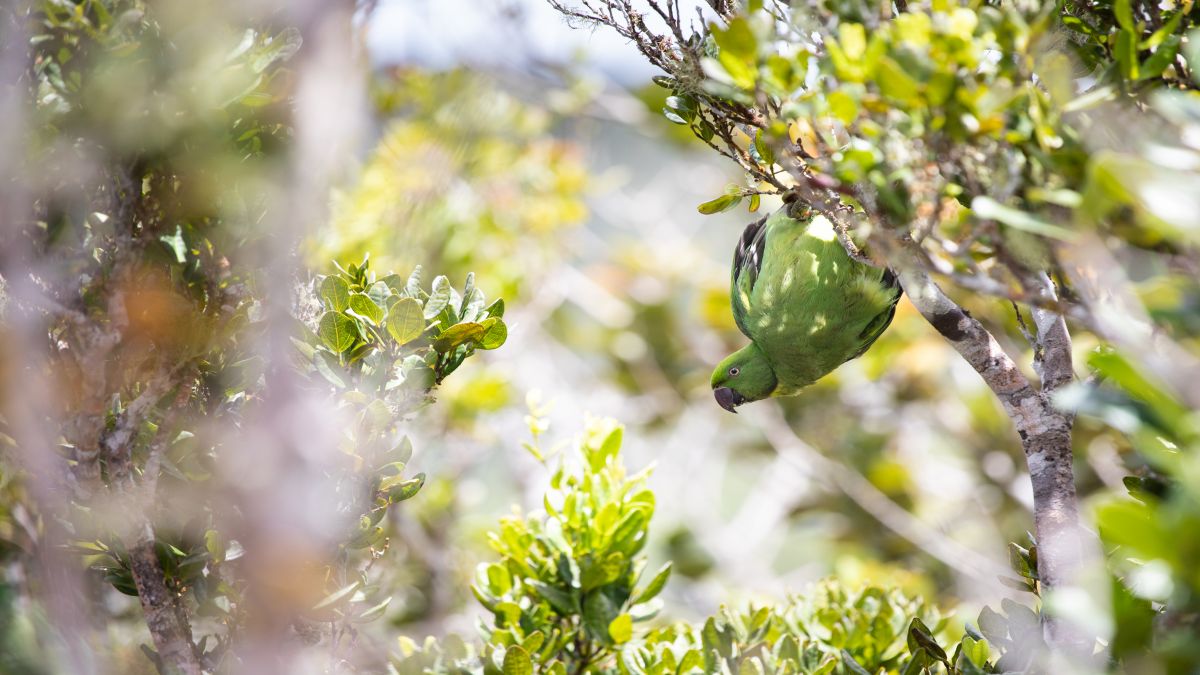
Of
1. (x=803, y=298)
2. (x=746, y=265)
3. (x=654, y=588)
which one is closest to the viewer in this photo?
(x=654, y=588)

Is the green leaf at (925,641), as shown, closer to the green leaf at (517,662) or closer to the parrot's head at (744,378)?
the green leaf at (517,662)

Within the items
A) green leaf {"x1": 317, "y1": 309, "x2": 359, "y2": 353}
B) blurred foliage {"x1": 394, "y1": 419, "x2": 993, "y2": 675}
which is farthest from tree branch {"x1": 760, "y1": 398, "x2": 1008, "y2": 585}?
green leaf {"x1": 317, "y1": 309, "x2": 359, "y2": 353}

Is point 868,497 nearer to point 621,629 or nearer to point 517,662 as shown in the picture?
point 621,629

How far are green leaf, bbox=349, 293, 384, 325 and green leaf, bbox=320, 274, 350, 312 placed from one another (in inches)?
0.8

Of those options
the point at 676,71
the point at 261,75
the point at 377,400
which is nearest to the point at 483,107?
the point at 261,75

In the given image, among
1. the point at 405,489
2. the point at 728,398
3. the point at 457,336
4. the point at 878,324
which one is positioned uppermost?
the point at 457,336

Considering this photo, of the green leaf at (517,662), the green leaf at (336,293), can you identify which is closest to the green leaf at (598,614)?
the green leaf at (517,662)

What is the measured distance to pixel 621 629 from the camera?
1881 millimetres

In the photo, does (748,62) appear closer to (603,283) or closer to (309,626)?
(309,626)

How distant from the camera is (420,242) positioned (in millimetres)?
2402

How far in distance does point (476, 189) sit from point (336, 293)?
2860 mm

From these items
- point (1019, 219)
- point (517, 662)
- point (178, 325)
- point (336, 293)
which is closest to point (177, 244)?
point (178, 325)

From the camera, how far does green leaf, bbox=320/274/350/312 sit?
1646 millimetres

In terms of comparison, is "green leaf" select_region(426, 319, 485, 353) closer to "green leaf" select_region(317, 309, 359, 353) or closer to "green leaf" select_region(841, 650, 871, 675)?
"green leaf" select_region(317, 309, 359, 353)
